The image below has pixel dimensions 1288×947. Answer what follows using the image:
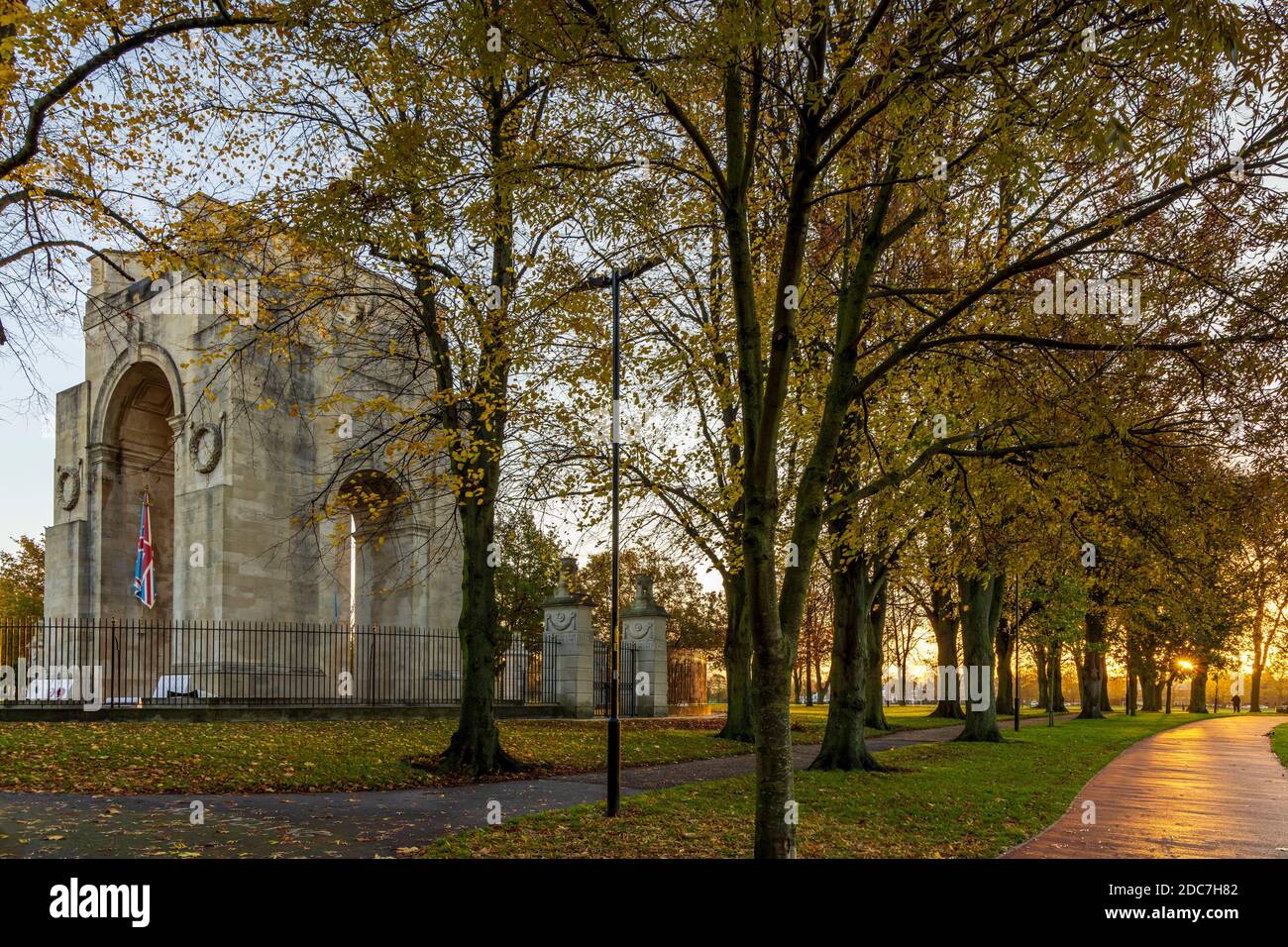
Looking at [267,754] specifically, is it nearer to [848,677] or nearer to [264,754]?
[264,754]

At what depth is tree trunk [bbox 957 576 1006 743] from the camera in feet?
82.4

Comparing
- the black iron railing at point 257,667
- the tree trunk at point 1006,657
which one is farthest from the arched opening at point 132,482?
the tree trunk at point 1006,657

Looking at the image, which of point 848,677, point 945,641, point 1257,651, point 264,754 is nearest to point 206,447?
point 264,754

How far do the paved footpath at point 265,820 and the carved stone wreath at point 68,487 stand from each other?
2052cm

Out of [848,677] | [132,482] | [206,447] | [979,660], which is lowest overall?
[979,660]

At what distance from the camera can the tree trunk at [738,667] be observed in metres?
22.6

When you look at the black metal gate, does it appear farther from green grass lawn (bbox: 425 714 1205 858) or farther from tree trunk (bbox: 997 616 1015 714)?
tree trunk (bbox: 997 616 1015 714)

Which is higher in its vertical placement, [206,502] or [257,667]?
[206,502]

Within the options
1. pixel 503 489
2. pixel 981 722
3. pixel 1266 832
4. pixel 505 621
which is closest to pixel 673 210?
pixel 503 489

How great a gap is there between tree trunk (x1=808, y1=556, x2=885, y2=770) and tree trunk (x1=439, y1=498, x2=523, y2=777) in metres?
5.57

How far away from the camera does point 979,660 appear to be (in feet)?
83.8

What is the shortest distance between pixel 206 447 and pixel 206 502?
4.81ft

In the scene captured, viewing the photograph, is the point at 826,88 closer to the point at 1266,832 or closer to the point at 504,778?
the point at 1266,832

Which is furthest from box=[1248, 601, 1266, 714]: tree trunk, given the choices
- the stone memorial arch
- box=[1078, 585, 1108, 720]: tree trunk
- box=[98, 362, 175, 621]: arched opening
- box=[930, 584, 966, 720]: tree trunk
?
box=[98, 362, 175, 621]: arched opening
